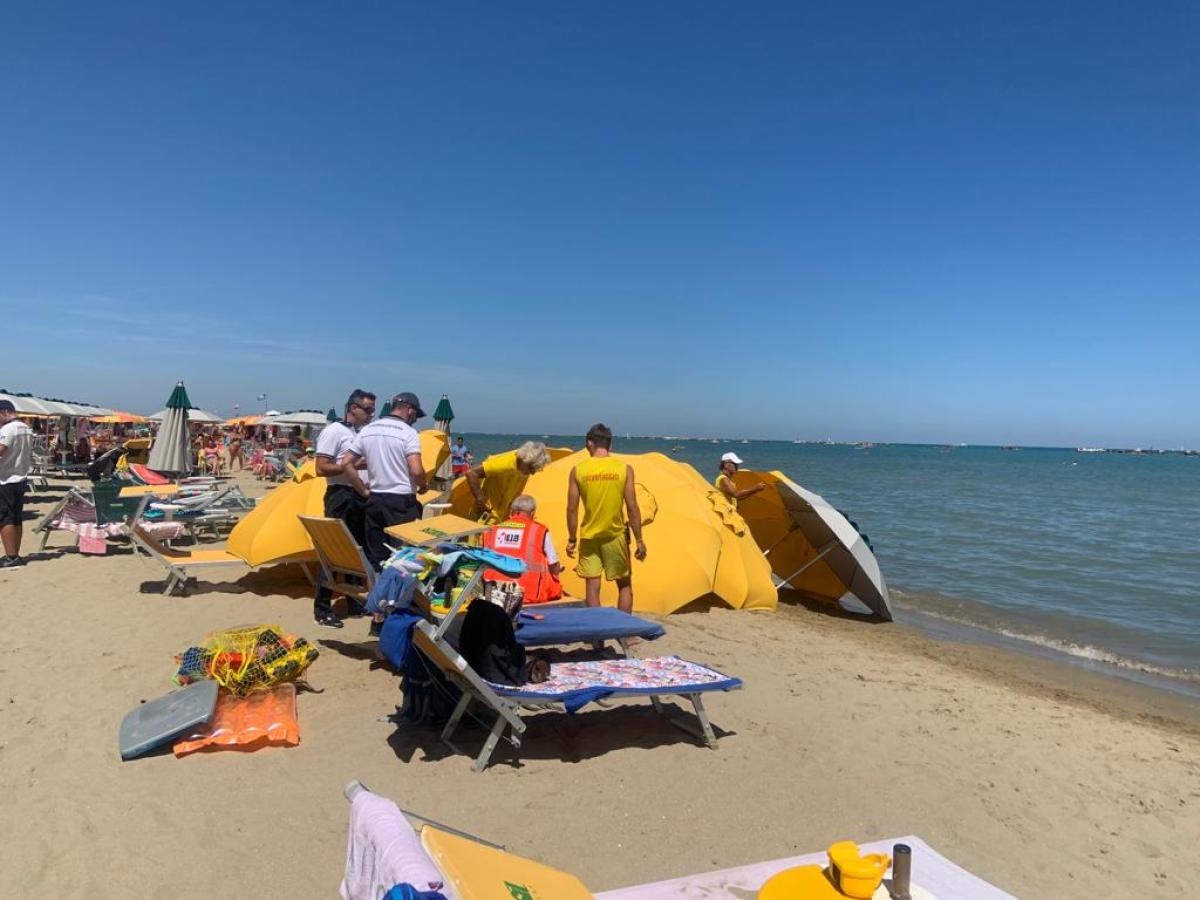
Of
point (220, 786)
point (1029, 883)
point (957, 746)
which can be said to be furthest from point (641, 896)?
point (957, 746)

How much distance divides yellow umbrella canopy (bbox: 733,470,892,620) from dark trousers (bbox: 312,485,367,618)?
15.0ft

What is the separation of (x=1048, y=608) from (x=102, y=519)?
1264 cm

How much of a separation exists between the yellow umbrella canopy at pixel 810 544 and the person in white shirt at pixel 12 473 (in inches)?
301

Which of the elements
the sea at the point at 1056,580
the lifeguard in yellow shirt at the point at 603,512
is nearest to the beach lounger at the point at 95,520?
the lifeguard in yellow shirt at the point at 603,512

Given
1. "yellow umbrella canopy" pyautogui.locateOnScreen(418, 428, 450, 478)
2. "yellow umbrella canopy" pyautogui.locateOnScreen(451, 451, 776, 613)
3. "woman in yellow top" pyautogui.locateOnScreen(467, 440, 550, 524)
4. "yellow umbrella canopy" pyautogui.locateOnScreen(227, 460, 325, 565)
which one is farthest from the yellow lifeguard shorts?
"yellow umbrella canopy" pyautogui.locateOnScreen(418, 428, 450, 478)

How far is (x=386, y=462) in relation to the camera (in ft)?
18.7

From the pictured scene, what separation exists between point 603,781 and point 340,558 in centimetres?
286

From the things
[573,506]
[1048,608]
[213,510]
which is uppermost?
[573,506]

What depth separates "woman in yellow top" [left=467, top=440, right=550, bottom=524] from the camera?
726 centimetres

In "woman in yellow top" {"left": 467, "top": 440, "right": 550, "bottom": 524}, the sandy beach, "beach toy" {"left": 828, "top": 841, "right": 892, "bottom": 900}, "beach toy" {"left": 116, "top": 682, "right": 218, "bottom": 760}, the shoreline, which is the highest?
"woman in yellow top" {"left": 467, "top": 440, "right": 550, "bottom": 524}

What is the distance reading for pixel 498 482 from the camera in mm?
7480

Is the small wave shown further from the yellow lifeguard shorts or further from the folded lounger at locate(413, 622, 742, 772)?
the folded lounger at locate(413, 622, 742, 772)

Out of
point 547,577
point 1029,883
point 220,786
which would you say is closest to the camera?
point 1029,883

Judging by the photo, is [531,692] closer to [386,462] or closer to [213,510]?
[386,462]
